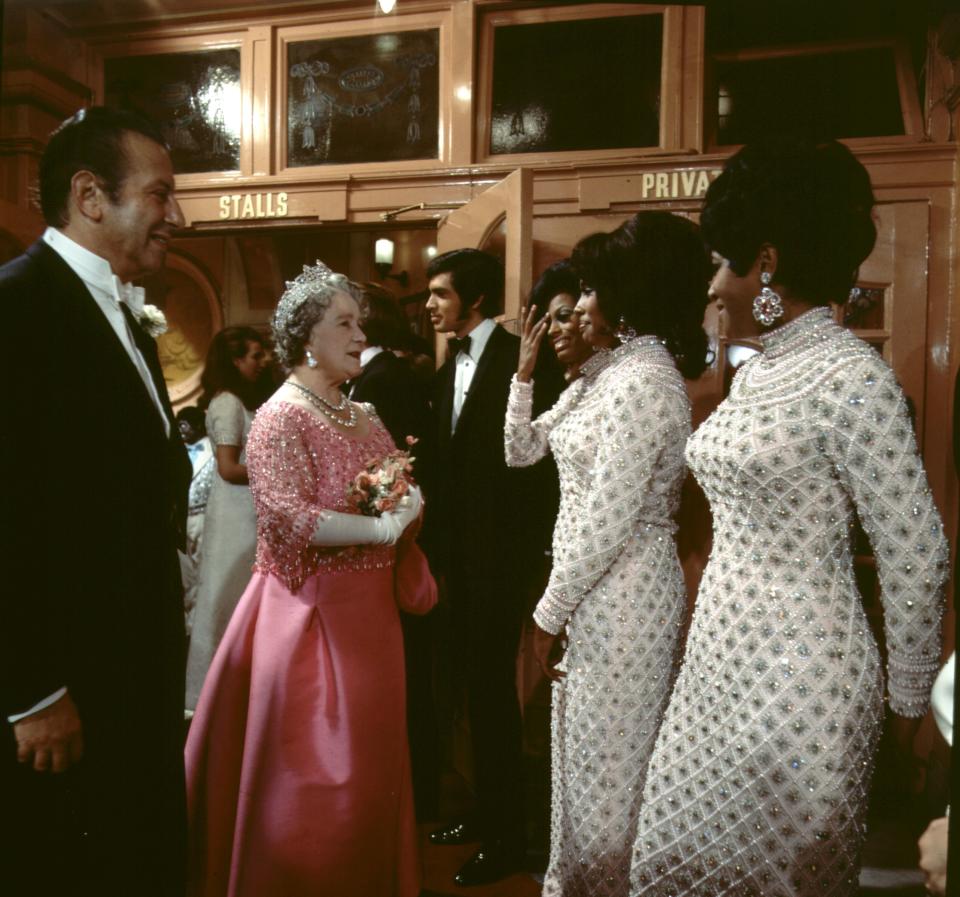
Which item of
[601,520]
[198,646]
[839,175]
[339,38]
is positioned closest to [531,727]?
[198,646]

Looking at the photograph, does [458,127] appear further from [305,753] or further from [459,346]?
[305,753]

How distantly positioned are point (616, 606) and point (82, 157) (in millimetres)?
1437

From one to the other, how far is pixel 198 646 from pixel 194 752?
1.76 metres

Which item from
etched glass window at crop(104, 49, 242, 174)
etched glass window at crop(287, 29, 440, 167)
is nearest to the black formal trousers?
etched glass window at crop(287, 29, 440, 167)

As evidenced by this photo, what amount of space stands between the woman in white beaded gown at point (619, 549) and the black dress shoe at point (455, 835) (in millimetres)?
932

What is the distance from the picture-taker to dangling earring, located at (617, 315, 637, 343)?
6.84ft

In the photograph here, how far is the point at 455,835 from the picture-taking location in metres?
2.93

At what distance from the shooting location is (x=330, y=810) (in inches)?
83.7

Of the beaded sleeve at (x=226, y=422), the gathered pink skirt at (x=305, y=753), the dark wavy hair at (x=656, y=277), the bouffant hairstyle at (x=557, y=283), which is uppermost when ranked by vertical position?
the bouffant hairstyle at (x=557, y=283)

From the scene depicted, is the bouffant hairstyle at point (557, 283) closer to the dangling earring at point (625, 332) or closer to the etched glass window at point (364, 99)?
the dangling earring at point (625, 332)

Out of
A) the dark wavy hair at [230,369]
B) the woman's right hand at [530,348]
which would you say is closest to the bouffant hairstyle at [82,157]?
the woman's right hand at [530,348]

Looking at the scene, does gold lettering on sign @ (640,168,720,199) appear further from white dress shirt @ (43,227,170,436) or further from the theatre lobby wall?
white dress shirt @ (43,227,170,436)

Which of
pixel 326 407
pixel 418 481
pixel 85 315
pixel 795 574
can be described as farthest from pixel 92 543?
pixel 418 481

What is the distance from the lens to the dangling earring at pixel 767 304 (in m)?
1.54
